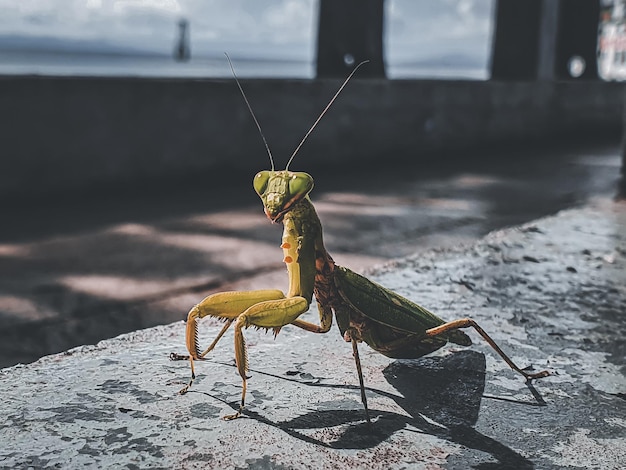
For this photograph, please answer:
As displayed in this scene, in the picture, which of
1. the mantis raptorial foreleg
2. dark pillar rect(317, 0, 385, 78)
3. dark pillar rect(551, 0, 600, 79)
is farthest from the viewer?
dark pillar rect(551, 0, 600, 79)

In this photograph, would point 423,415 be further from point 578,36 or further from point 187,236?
point 578,36

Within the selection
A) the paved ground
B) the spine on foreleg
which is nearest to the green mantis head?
the spine on foreleg

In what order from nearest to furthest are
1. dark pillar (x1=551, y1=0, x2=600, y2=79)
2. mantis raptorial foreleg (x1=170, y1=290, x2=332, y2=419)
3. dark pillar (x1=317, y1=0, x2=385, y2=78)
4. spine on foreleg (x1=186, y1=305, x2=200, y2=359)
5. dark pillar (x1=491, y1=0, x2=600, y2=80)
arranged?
mantis raptorial foreleg (x1=170, y1=290, x2=332, y2=419)
spine on foreleg (x1=186, y1=305, x2=200, y2=359)
dark pillar (x1=317, y1=0, x2=385, y2=78)
dark pillar (x1=491, y1=0, x2=600, y2=80)
dark pillar (x1=551, y1=0, x2=600, y2=79)

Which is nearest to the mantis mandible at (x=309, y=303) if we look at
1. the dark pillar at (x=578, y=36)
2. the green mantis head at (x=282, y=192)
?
the green mantis head at (x=282, y=192)

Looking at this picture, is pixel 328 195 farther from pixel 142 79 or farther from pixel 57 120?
pixel 57 120

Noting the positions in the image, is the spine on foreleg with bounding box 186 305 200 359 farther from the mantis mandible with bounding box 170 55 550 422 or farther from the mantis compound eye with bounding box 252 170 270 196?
the mantis compound eye with bounding box 252 170 270 196

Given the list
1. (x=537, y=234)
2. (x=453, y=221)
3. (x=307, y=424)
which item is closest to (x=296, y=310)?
(x=307, y=424)

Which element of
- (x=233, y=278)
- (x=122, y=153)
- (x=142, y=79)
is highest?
(x=142, y=79)
